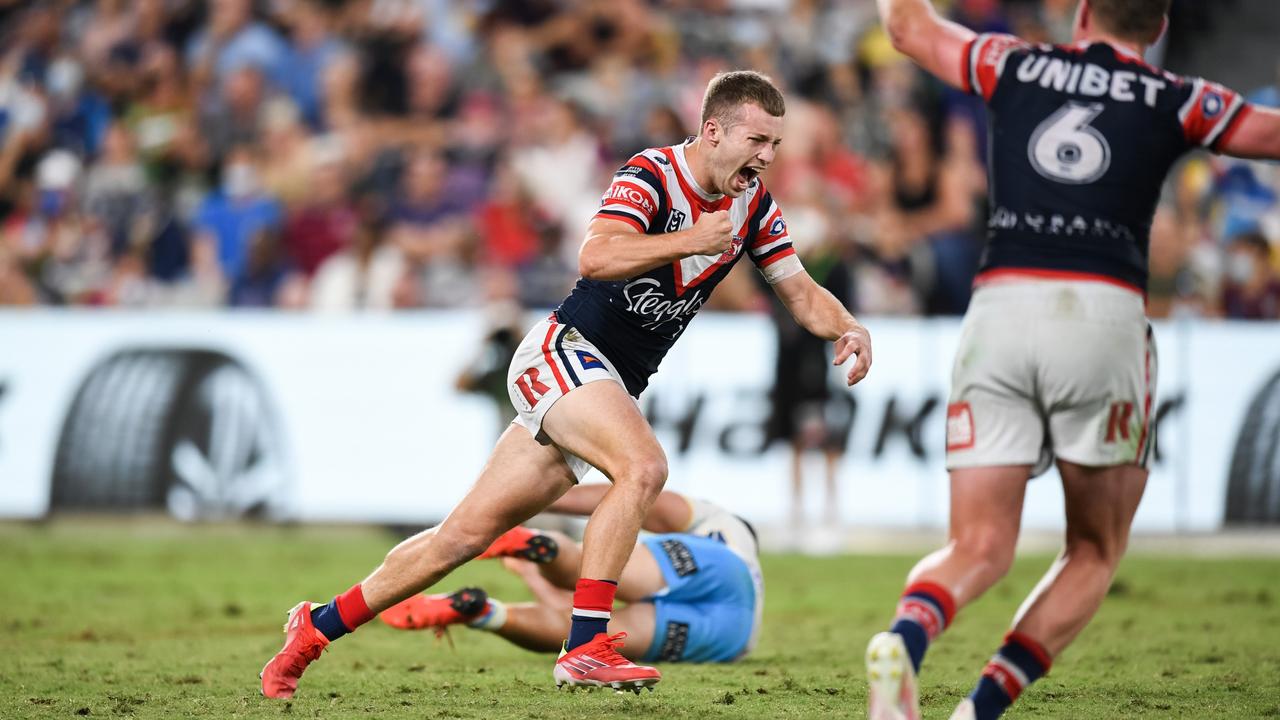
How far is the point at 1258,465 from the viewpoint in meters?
12.6

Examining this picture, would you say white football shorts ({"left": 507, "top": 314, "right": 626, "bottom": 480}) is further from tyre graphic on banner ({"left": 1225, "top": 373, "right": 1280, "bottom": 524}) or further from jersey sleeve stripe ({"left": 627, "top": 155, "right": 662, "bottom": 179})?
tyre graphic on banner ({"left": 1225, "top": 373, "right": 1280, "bottom": 524})

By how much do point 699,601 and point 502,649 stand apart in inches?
53.4

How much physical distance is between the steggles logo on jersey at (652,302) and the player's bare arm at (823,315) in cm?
39

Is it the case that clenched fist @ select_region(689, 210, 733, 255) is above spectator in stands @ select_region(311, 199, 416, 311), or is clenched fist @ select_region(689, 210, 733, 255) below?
below

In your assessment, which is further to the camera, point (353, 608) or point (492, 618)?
point (492, 618)

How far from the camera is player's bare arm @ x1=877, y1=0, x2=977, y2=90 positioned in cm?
482

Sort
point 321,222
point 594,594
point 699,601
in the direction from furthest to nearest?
point 321,222, point 699,601, point 594,594

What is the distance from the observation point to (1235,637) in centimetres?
795

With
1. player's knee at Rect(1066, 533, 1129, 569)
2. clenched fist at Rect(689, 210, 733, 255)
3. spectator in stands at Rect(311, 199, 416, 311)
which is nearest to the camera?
player's knee at Rect(1066, 533, 1129, 569)

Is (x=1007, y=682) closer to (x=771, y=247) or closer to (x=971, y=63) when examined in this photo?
(x=971, y=63)

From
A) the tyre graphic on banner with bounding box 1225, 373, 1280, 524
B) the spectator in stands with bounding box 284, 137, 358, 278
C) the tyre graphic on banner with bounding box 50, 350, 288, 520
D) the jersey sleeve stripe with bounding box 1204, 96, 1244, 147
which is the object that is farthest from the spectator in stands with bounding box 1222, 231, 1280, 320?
the jersey sleeve stripe with bounding box 1204, 96, 1244, 147

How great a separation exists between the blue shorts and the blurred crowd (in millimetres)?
7274

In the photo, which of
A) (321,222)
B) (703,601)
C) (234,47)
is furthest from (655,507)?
(234,47)

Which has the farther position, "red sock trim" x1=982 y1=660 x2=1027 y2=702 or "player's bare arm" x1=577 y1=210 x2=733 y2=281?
"player's bare arm" x1=577 y1=210 x2=733 y2=281
